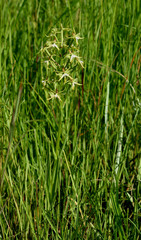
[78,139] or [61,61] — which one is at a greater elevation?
[61,61]

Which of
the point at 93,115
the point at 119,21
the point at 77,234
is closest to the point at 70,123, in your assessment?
the point at 93,115

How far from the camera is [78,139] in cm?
181

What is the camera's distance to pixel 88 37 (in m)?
1.96

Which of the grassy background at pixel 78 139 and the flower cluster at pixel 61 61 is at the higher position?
the flower cluster at pixel 61 61

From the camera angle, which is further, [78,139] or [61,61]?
→ [78,139]

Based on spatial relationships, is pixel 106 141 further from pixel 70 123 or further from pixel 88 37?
pixel 88 37

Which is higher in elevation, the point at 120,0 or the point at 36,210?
the point at 120,0

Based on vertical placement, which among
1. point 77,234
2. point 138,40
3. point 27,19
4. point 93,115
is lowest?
point 77,234

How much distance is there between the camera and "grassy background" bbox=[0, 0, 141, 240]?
1466mm

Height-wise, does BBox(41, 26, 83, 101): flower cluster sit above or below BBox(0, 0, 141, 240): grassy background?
above

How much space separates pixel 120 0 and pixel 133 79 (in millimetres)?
677

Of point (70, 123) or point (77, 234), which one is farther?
point (70, 123)

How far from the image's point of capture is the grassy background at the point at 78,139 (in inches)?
57.7

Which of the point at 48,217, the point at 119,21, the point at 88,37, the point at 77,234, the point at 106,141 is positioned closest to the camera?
the point at 77,234
